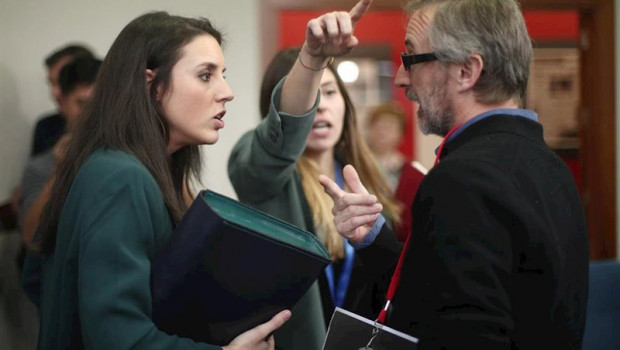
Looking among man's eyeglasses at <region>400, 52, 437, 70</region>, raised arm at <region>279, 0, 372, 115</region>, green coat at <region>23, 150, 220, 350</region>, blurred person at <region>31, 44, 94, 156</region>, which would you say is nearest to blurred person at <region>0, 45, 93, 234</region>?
blurred person at <region>31, 44, 94, 156</region>

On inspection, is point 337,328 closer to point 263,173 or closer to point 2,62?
point 263,173

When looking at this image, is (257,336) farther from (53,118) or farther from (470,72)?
(53,118)

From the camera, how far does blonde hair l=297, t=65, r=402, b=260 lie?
2164 millimetres

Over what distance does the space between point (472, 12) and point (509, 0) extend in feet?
0.29

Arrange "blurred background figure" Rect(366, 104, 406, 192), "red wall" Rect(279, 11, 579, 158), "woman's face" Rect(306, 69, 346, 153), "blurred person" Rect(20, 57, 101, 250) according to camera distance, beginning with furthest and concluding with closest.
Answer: "red wall" Rect(279, 11, 579, 158) < "blurred background figure" Rect(366, 104, 406, 192) < "blurred person" Rect(20, 57, 101, 250) < "woman's face" Rect(306, 69, 346, 153)

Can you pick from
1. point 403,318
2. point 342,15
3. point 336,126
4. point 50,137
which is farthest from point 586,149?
point 403,318

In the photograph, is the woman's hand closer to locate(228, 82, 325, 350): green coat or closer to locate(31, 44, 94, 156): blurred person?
locate(228, 82, 325, 350): green coat

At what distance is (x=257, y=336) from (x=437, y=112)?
53 centimetres

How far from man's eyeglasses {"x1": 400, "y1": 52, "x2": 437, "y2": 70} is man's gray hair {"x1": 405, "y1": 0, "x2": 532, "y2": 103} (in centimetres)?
2

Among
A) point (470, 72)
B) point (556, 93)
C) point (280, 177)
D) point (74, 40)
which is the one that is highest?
point (556, 93)

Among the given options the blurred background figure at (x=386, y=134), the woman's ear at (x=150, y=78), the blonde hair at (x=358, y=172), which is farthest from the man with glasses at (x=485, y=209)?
the blurred background figure at (x=386, y=134)

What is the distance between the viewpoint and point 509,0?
4.62 feet

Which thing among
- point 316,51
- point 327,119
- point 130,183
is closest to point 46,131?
point 327,119

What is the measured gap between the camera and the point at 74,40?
3.91 metres
